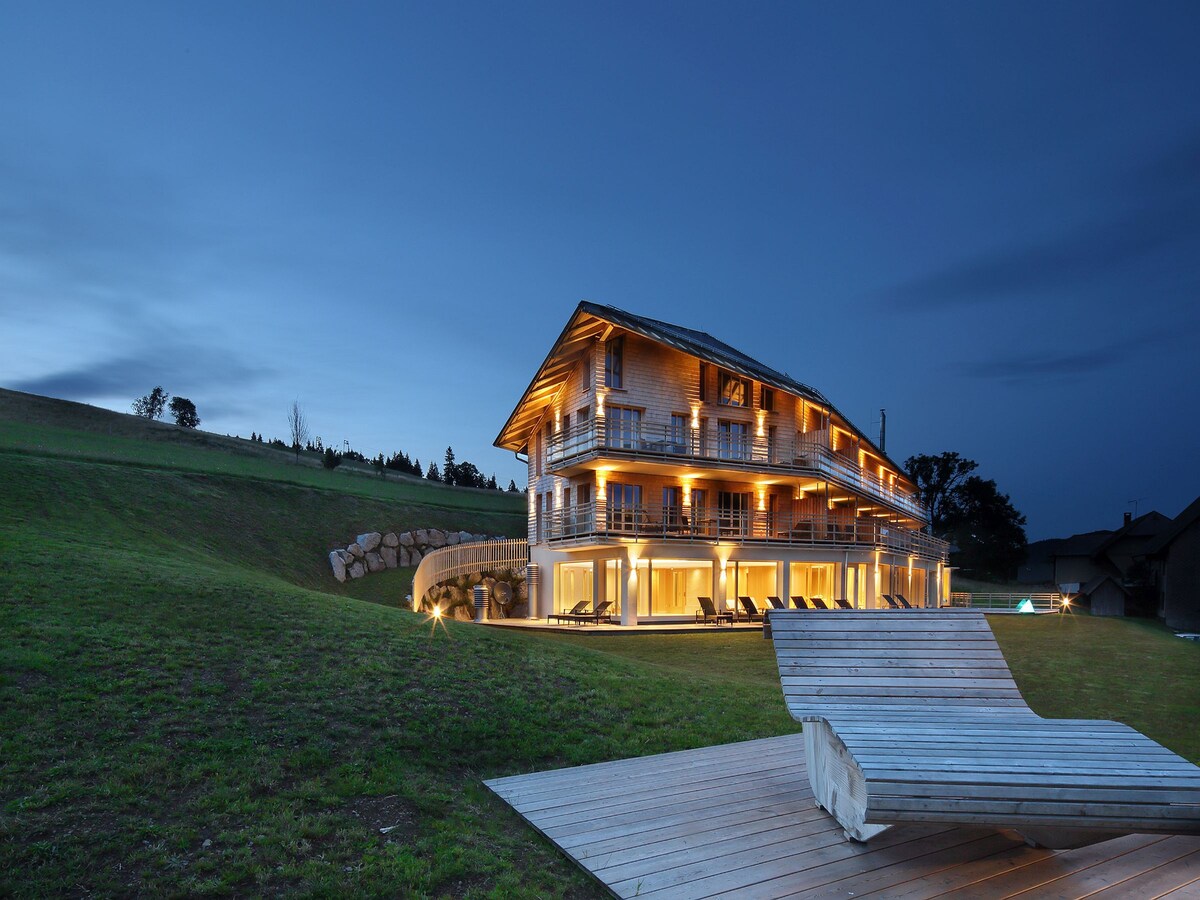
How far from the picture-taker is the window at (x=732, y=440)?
29.8m

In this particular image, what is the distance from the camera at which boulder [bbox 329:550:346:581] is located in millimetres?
28722

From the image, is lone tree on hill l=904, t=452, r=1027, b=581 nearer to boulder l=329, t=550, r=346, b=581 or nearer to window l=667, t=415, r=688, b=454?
window l=667, t=415, r=688, b=454

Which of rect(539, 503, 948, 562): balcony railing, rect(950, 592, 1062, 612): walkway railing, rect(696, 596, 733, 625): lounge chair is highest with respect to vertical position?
rect(539, 503, 948, 562): balcony railing

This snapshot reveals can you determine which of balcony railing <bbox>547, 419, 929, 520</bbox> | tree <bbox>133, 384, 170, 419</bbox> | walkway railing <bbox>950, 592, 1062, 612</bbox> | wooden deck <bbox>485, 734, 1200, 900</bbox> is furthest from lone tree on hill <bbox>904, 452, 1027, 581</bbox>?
tree <bbox>133, 384, 170, 419</bbox>

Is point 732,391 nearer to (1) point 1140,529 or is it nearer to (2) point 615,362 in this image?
(2) point 615,362

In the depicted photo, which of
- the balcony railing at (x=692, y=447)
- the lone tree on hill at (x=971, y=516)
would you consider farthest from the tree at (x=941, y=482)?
the balcony railing at (x=692, y=447)

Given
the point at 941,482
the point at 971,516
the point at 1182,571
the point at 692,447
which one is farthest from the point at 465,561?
the point at 941,482

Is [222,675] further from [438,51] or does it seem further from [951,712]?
[438,51]

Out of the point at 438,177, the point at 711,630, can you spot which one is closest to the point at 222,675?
the point at 711,630

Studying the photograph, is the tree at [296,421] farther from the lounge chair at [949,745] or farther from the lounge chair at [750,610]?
the lounge chair at [949,745]

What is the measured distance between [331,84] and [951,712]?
34.1 m

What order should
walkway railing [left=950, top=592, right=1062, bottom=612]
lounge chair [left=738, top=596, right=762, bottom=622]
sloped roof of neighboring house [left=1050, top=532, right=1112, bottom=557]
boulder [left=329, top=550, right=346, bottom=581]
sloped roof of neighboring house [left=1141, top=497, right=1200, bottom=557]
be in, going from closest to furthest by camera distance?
lounge chair [left=738, top=596, right=762, bottom=622] → boulder [left=329, top=550, right=346, bottom=581] → sloped roof of neighboring house [left=1141, top=497, right=1200, bottom=557] → walkway railing [left=950, top=592, right=1062, bottom=612] → sloped roof of neighboring house [left=1050, top=532, right=1112, bottom=557]

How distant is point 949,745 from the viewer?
14.1 feet

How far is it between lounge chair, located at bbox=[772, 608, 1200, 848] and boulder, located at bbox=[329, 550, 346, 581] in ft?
84.8
